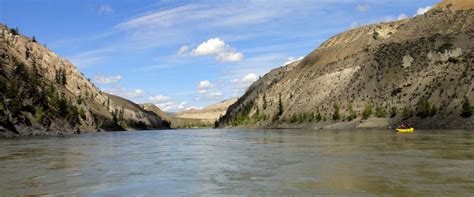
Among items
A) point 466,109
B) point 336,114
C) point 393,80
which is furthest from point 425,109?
point 336,114

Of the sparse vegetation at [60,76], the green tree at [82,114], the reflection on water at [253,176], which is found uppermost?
the sparse vegetation at [60,76]

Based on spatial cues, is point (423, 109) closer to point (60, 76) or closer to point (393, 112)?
point (393, 112)

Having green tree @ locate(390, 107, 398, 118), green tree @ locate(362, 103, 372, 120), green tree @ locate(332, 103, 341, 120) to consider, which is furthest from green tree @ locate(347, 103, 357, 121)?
green tree @ locate(390, 107, 398, 118)

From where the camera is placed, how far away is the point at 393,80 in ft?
428

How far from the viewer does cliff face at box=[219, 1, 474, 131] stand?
351 feet

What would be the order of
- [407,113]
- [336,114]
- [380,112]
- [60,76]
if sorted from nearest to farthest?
[407,113] → [380,112] → [336,114] → [60,76]

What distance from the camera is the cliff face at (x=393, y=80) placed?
351 feet

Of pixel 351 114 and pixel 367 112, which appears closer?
pixel 367 112

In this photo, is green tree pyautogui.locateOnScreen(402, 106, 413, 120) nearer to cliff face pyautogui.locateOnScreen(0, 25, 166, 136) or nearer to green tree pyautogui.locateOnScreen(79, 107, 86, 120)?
cliff face pyautogui.locateOnScreen(0, 25, 166, 136)

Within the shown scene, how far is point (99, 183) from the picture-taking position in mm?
22859

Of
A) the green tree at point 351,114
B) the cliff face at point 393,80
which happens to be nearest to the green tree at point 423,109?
the cliff face at point 393,80

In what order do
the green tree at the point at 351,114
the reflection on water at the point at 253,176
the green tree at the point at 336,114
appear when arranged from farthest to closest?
the green tree at the point at 336,114, the green tree at the point at 351,114, the reflection on water at the point at 253,176

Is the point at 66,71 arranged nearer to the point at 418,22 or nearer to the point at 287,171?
the point at 418,22

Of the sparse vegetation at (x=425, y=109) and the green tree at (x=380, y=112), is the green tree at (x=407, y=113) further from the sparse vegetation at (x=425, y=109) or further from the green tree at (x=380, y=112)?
the green tree at (x=380, y=112)
